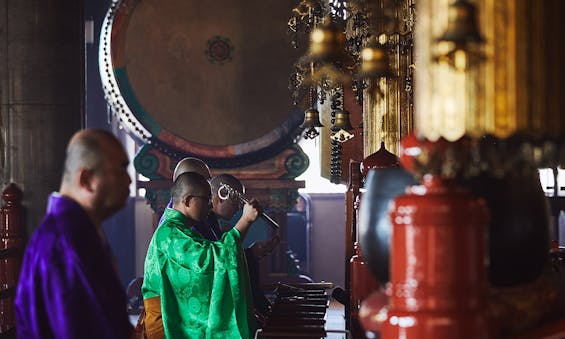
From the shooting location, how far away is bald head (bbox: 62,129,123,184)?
10.6 ft

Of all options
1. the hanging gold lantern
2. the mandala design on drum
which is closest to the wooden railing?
the mandala design on drum

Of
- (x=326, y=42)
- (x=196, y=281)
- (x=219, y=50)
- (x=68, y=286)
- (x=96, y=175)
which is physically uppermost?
(x=219, y=50)

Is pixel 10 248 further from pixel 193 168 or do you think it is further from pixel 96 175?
pixel 96 175

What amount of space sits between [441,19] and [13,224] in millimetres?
6318

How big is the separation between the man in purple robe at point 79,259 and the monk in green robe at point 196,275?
9.98ft

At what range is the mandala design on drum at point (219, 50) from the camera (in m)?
10.6

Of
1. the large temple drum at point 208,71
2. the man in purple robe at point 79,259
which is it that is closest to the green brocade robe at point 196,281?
the man in purple robe at point 79,259

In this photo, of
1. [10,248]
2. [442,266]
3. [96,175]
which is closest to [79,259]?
[96,175]

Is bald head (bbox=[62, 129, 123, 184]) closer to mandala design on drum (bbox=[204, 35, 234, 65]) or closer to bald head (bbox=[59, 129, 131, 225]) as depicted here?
bald head (bbox=[59, 129, 131, 225])

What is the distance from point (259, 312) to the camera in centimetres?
784

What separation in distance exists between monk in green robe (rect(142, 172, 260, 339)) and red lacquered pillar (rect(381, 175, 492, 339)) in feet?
14.3

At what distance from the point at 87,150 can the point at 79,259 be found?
1.06ft

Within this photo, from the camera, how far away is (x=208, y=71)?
1070 centimetres

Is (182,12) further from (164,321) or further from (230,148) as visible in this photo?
(164,321)
